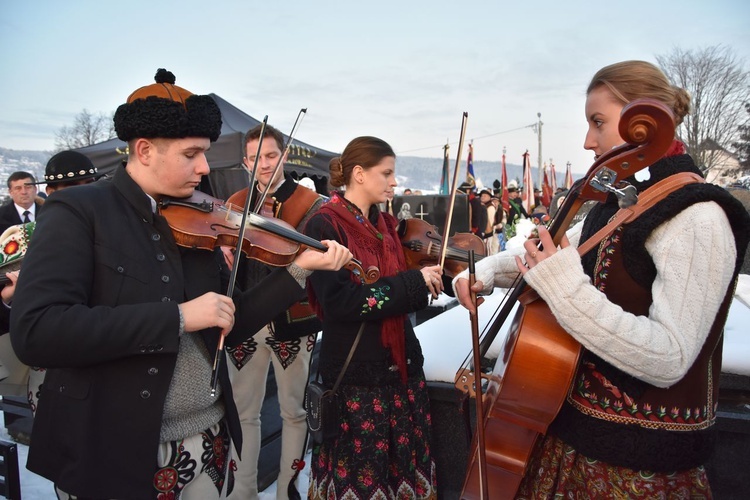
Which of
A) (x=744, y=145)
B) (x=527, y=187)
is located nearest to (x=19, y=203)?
(x=527, y=187)

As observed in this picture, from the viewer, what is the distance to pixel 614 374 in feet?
4.64

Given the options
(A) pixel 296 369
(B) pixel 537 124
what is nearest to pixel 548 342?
(A) pixel 296 369

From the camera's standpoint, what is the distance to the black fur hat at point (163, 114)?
1485 mm

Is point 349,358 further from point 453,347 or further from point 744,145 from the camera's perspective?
point 744,145

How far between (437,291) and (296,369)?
1193 mm

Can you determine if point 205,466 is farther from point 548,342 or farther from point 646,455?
point 646,455

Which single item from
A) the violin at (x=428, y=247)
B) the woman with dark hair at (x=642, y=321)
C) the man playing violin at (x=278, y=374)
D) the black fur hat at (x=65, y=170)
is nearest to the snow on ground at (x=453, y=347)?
the man playing violin at (x=278, y=374)

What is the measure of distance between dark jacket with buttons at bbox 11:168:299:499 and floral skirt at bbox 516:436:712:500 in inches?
43.3

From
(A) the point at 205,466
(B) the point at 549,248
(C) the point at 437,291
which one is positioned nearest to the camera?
(B) the point at 549,248

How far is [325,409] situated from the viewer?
7.06ft

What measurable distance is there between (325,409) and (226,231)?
85 cm

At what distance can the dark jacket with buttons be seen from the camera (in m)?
1.26

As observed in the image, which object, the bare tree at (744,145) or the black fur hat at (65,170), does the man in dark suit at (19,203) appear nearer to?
the black fur hat at (65,170)

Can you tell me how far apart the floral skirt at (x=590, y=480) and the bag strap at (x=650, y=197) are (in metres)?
0.61
